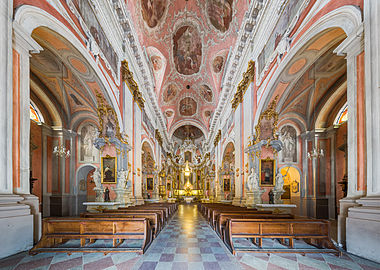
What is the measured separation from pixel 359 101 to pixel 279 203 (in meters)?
5.55

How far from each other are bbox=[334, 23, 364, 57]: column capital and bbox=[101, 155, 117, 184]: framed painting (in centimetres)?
843

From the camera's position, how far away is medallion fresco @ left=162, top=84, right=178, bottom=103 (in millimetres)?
20850

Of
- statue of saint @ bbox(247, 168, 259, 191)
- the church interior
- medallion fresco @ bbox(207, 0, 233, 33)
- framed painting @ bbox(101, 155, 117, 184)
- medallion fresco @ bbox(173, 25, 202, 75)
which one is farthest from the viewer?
medallion fresco @ bbox(173, 25, 202, 75)

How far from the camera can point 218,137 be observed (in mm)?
20422

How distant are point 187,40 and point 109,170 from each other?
1169 cm

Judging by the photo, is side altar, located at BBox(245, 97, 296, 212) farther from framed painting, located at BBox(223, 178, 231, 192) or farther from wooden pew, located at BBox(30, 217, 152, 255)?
framed painting, located at BBox(223, 178, 231, 192)

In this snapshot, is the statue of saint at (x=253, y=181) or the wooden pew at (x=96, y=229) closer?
the wooden pew at (x=96, y=229)

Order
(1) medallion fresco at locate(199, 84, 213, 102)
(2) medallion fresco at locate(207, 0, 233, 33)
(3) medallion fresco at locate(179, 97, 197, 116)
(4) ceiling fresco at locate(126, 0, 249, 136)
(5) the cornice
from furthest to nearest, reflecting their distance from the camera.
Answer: (3) medallion fresco at locate(179, 97, 197, 116) < (1) medallion fresco at locate(199, 84, 213, 102) < (4) ceiling fresco at locate(126, 0, 249, 136) < (2) medallion fresco at locate(207, 0, 233, 33) < (5) the cornice

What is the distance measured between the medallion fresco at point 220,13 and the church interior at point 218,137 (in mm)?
83

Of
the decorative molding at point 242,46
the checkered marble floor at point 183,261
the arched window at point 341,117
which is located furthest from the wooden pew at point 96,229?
the arched window at point 341,117

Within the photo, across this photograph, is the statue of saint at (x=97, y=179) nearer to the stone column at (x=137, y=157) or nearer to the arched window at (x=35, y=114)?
the stone column at (x=137, y=157)

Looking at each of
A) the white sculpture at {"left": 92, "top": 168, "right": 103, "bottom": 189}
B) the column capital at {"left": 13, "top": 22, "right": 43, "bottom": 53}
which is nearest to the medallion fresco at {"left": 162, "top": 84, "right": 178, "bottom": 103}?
the white sculpture at {"left": 92, "top": 168, "right": 103, "bottom": 189}

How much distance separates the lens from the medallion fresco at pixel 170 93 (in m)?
20.9

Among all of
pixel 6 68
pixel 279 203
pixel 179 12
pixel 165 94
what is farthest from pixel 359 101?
pixel 165 94
